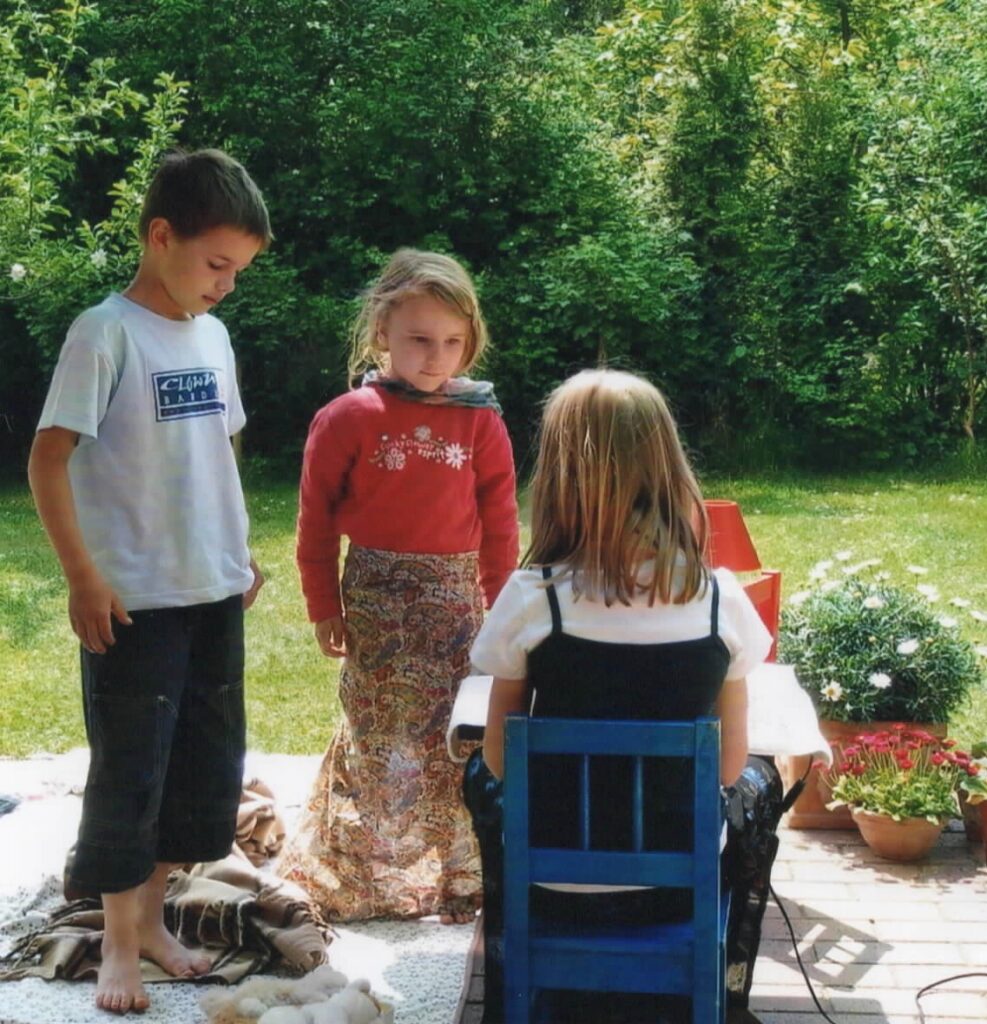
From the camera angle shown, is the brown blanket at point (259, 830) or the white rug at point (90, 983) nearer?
the white rug at point (90, 983)

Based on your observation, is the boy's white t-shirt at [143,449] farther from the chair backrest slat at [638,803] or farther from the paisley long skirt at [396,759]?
the chair backrest slat at [638,803]

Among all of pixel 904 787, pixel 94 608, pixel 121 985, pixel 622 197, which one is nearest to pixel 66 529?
pixel 94 608

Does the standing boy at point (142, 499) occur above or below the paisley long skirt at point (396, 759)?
above

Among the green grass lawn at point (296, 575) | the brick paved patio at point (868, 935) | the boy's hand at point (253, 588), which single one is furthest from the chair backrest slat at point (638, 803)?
the green grass lawn at point (296, 575)

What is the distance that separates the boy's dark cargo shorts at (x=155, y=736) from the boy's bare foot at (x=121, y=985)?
0.16m

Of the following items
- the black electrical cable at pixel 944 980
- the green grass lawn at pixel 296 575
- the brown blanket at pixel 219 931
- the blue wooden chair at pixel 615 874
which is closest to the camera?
the blue wooden chair at pixel 615 874

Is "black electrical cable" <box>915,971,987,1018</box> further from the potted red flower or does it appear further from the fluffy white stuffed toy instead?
the fluffy white stuffed toy

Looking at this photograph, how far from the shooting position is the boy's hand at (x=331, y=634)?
2812mm

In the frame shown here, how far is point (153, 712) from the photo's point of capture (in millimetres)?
2387

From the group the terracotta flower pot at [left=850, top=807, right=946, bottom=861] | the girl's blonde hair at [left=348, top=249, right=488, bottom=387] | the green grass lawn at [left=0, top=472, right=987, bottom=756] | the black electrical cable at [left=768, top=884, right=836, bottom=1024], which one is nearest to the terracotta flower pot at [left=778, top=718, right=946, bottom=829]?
the terracotta flower pot at [left=850, top=807, right=946, bottom=861]

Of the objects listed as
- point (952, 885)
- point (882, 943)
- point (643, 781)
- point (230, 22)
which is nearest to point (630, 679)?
point (643, 781)

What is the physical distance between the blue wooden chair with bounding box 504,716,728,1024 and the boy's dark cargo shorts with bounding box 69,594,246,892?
2.49ft

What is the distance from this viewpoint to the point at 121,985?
2.44 m

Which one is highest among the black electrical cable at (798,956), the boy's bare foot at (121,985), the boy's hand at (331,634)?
the boy's hand at (331,634)
